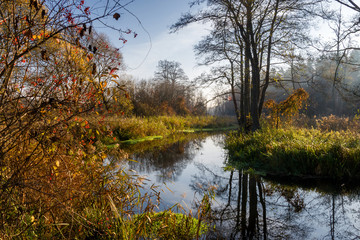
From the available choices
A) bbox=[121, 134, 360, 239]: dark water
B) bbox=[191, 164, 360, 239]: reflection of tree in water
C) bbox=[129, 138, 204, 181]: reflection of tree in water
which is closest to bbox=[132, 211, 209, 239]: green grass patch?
bbox=[121, 134, 360, 239]: dark water

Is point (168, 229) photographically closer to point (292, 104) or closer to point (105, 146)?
point (105, 146)

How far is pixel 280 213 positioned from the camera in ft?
12.5

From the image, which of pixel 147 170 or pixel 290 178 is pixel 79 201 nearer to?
pixel 147 170

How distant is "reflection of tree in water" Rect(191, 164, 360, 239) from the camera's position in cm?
317

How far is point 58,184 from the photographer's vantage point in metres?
2.92

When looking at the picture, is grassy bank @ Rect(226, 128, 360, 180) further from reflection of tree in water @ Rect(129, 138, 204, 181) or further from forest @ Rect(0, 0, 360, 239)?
reflection of tree in water @ Rect(129, 138, 204, 181)

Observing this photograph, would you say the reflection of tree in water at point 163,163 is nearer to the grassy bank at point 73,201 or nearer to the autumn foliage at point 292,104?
the grassy bank at point 73,201

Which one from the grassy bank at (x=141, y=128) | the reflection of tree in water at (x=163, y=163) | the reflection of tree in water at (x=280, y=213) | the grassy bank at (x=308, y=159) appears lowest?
the reflection of tree in water at (x=280, y=213)

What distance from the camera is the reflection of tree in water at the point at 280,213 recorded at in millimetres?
3174

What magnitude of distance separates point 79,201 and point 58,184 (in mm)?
313

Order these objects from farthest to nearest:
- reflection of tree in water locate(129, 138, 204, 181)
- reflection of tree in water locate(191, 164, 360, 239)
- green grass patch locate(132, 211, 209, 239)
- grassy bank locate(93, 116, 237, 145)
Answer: grassy bank locate(93, 116, 237, 145) < reflection of tree in water locate(129, 138, 204, 181) < reflection of tree in water locate(191, 164, 360, 239) < green grass patch locate(132, 211, 209, 239)

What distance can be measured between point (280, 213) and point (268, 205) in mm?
336

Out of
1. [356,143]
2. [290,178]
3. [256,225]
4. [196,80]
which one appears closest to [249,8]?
[196,80]

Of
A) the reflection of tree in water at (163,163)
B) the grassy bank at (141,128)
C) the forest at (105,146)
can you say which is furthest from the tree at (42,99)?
the grassy bank at (141,128)
